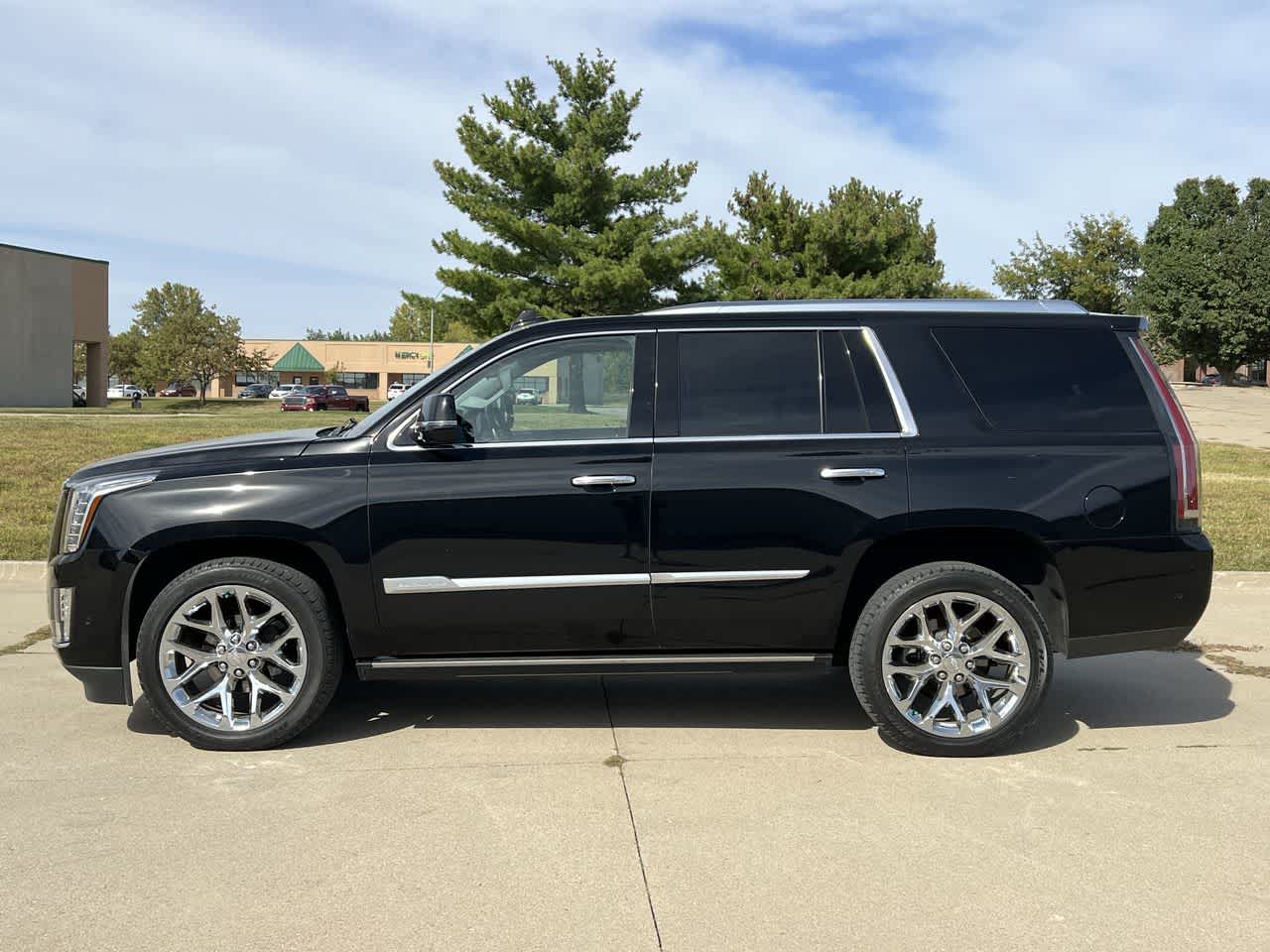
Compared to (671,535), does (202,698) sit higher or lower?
lower

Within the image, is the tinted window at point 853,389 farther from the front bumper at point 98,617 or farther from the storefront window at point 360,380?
the storefront window at point 360,380

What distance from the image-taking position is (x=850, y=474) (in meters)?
4.86

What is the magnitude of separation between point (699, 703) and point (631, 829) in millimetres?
1793

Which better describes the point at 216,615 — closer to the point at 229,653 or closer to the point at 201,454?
the point at 229,653

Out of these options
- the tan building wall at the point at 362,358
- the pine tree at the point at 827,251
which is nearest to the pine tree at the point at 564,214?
the pine tree at the point at 827,251

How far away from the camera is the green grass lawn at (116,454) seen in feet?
32.1

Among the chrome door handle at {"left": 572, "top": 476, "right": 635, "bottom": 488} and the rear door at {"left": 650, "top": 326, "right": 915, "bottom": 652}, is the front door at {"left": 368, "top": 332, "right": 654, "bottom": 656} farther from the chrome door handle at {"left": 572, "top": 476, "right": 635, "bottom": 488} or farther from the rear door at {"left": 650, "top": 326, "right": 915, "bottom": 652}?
the rear door at {"left": 650, "top": 326, "right": 915, "bottom": 652}

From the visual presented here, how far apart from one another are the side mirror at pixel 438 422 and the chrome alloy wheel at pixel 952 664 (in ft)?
6.66

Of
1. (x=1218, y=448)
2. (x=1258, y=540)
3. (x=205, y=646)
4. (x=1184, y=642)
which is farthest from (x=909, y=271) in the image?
(x=205, y=646)

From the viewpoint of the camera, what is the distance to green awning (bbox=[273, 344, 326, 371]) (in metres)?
103

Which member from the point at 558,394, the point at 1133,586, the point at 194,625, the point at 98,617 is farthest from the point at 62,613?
the point at 1133,586

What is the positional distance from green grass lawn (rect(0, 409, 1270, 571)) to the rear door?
470mm

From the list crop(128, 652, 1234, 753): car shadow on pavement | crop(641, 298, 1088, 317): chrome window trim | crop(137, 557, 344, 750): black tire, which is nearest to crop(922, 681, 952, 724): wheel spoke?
crop(128, 652, 1234, 753): car shadow on pavement

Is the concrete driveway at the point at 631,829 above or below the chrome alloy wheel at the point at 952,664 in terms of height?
below
